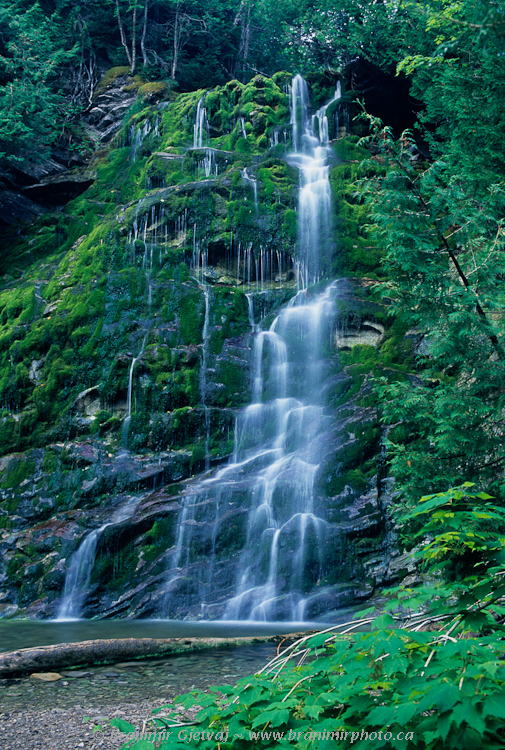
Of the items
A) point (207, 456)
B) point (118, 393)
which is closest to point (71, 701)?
point (207, 456)

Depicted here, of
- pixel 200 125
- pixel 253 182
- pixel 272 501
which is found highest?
pixel 200 125

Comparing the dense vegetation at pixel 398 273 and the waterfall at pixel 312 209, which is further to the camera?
the waterfall at pixel 312 209

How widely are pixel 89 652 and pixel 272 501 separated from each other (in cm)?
509

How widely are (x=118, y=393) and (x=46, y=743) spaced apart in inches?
394

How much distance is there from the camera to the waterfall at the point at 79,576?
31.6 feet

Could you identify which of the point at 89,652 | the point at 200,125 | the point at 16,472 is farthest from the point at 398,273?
the point at 200,125

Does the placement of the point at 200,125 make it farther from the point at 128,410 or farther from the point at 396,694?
the point at 396,694

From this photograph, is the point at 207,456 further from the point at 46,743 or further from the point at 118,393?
the point at 46,743

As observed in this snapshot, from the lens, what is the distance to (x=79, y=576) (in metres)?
10.0

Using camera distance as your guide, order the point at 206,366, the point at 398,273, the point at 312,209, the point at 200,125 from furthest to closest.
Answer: the point at 200,125, the point at 312,209, the point at 206,366, the point at 398,273

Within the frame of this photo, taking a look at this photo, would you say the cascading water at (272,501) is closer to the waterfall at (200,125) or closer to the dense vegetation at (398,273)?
the dense vegetation at (398,273)

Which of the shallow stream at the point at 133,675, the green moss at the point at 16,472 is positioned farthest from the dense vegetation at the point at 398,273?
the shallow stream at the point at 133,675

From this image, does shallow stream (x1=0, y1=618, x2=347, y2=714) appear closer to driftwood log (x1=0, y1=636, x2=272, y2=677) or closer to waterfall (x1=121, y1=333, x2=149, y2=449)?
driftwood log (x1=0, y1=636, x2=272, y2=677)

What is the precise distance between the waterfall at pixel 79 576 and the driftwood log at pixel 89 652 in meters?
4.31
